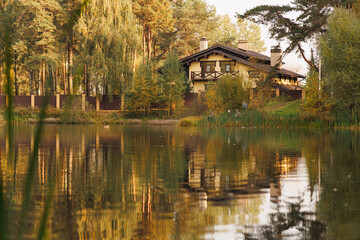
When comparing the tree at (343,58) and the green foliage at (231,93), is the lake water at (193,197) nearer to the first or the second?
the tree at (343,58)

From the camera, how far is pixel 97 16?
5028 cm

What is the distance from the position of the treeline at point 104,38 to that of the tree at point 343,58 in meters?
16.4

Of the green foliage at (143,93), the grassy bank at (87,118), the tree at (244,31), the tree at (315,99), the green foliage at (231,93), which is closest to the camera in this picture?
the tree at (315,99)

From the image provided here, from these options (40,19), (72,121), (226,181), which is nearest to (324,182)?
(226,181)

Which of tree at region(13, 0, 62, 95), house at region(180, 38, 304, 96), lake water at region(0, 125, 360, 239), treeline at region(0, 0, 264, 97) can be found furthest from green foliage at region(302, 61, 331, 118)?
tree at region(13, 0, 62, 95)

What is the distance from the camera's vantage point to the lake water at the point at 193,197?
576 cm

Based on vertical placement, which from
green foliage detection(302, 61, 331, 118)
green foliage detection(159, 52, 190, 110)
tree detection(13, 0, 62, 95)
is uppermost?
tree detection(13, 0, 62, 95)

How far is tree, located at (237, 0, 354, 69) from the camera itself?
4272 centimetres

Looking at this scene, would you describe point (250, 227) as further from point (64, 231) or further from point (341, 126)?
point (341, 126)

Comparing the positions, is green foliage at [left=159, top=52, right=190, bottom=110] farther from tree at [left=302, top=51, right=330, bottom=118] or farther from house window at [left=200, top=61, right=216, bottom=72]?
tree at [left=302, top=51, right=330, bottom=118]

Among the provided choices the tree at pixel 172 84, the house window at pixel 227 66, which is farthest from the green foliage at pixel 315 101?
the house window at pixel 227 66

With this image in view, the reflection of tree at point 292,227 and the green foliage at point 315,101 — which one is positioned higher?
the green foliage at point 315,101

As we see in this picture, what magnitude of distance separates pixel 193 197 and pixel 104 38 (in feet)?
140

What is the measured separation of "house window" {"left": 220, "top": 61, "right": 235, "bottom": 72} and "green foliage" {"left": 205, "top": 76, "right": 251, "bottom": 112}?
55.8 ft
